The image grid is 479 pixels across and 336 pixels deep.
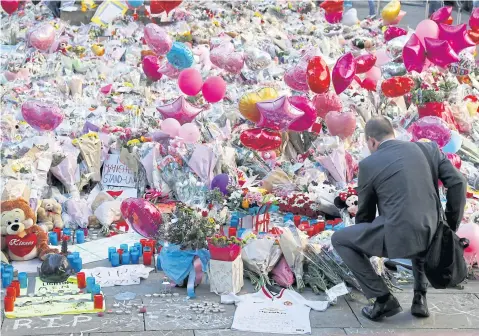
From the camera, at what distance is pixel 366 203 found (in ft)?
19.1

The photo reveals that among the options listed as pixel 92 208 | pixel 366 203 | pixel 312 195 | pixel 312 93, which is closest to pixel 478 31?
pixel 312 93

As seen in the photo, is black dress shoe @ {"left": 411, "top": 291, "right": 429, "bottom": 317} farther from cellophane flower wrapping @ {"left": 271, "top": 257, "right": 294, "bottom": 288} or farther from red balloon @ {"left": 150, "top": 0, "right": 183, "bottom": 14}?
red balloon @ {"left": 150, "top": 0, "right": 183, "bottom": 14}

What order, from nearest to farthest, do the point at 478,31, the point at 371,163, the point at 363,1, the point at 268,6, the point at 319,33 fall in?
the point at 371,163 → the point at 478,31 → the point at 319,33 → the point at 268,6 → the point at 363,1

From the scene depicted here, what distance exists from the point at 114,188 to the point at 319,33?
7773 mm

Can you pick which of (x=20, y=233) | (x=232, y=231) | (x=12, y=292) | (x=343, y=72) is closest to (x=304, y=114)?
(x=343, y=72)

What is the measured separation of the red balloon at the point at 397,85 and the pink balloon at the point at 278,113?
2161mm

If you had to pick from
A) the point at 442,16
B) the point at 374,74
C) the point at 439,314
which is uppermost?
the point at 442,16

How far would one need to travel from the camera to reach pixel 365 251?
5777 millimetres

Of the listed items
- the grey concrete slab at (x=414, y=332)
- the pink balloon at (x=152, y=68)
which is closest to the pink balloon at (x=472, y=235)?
the grey concrete slab at (x=414, y=332)

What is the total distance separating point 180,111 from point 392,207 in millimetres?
4243

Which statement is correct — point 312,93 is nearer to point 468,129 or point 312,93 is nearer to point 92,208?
point 468,129

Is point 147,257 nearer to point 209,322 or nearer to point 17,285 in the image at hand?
point 17,285

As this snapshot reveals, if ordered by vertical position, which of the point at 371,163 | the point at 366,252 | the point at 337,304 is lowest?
the point at 337,304

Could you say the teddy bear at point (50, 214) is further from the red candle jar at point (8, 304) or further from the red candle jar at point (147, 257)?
the red candle jar at point (8, 304)
